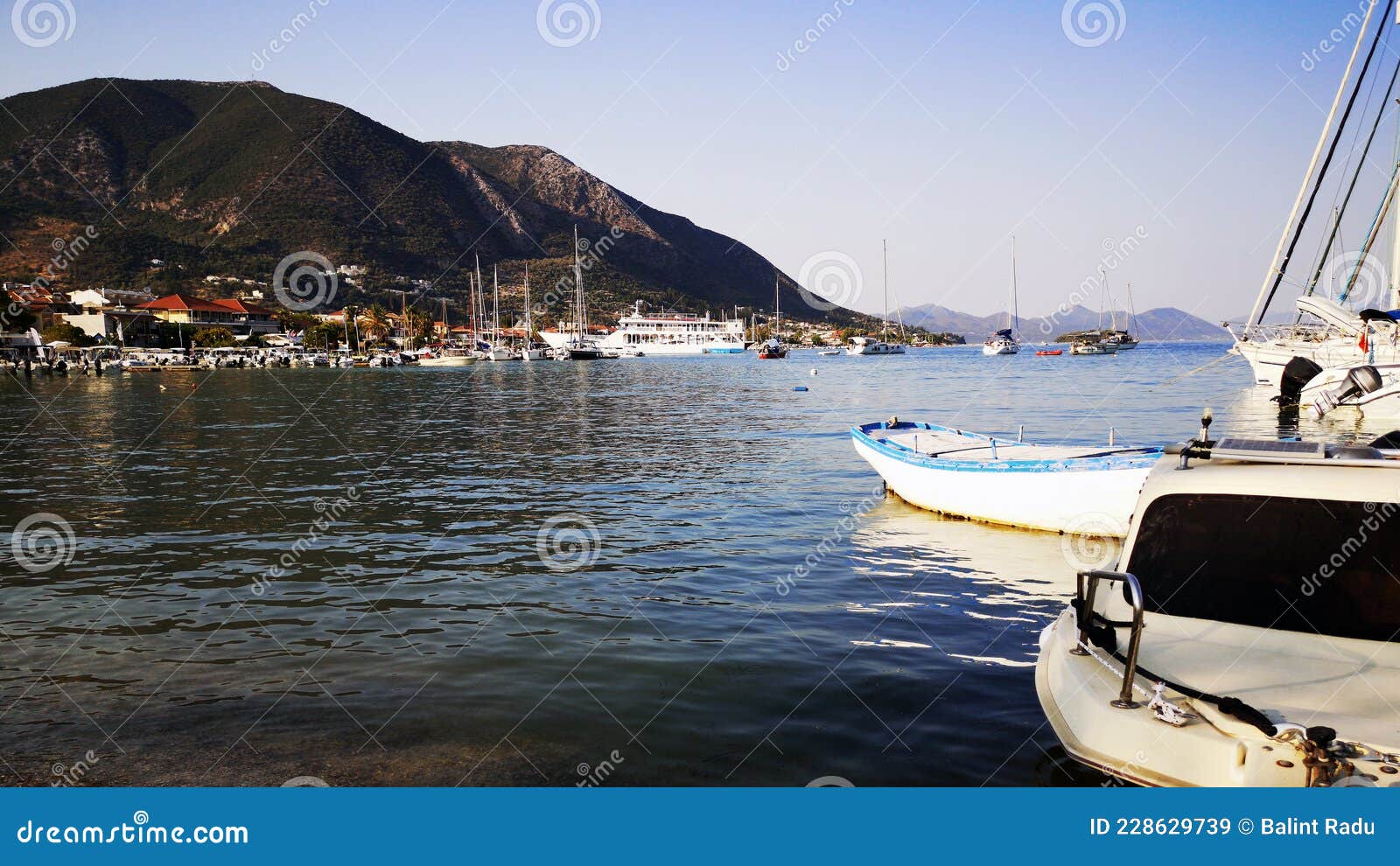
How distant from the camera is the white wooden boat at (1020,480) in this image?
635 inches

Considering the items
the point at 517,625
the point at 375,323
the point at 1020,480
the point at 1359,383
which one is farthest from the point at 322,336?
the point at 517,625

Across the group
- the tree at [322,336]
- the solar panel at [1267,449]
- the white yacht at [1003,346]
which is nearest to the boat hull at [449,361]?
the tree at [322,336]

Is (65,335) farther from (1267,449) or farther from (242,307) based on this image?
(1267,449)

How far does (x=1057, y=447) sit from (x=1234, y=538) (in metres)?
14.6

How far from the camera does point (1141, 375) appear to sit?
9125cm

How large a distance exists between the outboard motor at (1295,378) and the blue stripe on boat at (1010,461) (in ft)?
120

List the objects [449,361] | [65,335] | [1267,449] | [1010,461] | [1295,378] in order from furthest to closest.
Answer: [449,361], [65,335], [1295,378], [1010,461], [1267,449]

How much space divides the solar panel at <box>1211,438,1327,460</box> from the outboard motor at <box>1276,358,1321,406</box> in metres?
49.7

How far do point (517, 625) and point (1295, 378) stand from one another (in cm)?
5258

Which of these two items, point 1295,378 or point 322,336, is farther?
point 322,336

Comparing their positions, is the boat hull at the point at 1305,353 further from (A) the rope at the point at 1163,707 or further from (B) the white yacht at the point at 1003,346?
(B) the white yacht at the point at 1003,346

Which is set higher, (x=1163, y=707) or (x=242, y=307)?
(x=242, y=307)

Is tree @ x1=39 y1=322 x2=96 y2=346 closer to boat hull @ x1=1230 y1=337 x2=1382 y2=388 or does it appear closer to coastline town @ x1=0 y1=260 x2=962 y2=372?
coastline town @ x1=0 y1=260 x2=962 y2=372

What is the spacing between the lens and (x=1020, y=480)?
57.0 feet
